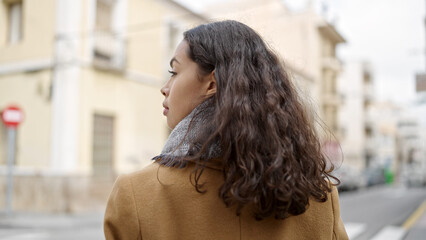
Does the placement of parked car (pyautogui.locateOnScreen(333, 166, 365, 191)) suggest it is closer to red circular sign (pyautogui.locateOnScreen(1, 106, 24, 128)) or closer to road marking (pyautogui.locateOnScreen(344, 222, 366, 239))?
road marking (pyautogui.locateOnScreen(344, 222, 366, 239))

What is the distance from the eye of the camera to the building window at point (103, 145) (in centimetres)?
1230

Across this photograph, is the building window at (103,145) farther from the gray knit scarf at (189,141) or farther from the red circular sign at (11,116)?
the gray knit scarf at (189,141)

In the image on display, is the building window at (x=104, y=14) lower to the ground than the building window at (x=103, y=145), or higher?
higher

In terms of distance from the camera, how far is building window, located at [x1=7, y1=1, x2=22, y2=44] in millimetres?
12969

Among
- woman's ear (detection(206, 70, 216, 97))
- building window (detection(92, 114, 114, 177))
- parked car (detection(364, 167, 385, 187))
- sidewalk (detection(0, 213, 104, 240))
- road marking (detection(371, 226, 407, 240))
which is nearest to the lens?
woman's ear (detection(206, 70, 216, 97))

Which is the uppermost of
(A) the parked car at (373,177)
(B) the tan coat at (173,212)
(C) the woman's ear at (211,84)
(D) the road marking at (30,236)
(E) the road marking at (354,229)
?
(C) the woman's ear at (211,84)

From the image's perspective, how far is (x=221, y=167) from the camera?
111cm

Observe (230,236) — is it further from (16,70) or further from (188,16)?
(188,16)

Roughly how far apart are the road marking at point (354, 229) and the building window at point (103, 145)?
22.8ft

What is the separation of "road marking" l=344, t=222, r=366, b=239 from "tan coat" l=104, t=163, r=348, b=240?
6.39 m

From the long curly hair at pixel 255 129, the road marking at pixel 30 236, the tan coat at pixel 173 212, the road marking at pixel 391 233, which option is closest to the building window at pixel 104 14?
the road marking at pixel 30 236

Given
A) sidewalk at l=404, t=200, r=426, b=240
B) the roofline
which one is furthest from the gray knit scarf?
the roofline

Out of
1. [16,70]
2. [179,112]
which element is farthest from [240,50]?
[16,70]

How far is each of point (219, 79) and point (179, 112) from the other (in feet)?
0.47
